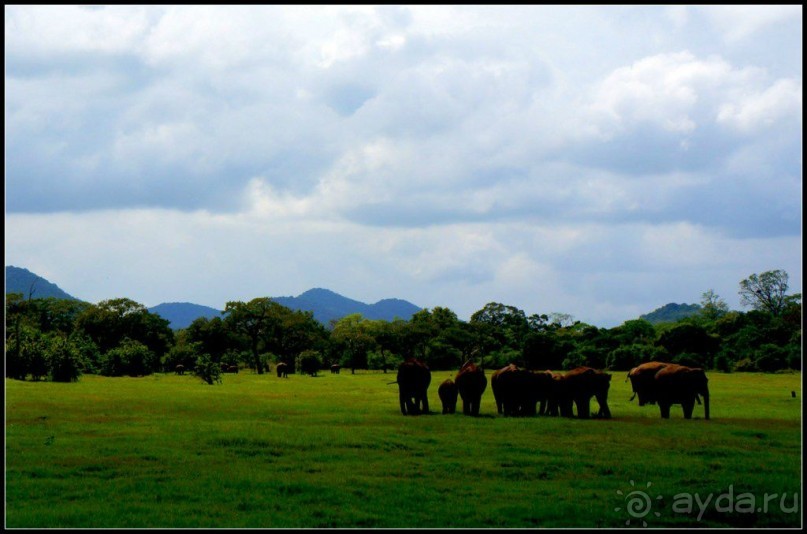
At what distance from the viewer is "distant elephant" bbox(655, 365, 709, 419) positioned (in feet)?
97.9

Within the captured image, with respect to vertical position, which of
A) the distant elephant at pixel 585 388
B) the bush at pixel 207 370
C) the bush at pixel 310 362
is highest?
the distant elephant at pixel 585 388

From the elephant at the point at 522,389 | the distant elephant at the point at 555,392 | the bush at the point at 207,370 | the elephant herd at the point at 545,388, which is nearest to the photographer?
the elephant herd at the point at 545,388

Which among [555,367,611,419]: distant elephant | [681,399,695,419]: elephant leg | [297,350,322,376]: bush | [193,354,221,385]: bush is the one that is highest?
[555,367,611,419]: distant elephant

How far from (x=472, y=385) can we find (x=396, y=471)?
12488 millimetres

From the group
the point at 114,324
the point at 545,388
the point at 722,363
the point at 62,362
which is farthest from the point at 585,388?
the point at 114,324

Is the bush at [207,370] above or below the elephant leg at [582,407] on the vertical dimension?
below

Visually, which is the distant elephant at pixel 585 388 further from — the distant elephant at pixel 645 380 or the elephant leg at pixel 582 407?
the distant elephant at pixel 645 380

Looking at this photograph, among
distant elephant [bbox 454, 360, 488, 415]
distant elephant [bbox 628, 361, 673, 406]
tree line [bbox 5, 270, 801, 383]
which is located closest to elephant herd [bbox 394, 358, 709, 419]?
distant elephant [bbox 454, 360, 488, 415]

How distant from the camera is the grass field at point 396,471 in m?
13.9

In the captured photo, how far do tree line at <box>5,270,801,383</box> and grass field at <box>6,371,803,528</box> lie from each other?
35.9 m

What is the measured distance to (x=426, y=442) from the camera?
73.0 ft

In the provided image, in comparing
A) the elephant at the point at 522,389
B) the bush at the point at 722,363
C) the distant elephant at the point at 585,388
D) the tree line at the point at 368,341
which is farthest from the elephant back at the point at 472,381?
the bush at the point at 722,363

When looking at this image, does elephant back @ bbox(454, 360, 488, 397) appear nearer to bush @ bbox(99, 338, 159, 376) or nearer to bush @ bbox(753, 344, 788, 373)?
bush @ bbox(753, 344, 788, 373)

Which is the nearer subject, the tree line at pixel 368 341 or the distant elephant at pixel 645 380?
the distant elephant at pixel 645 380
